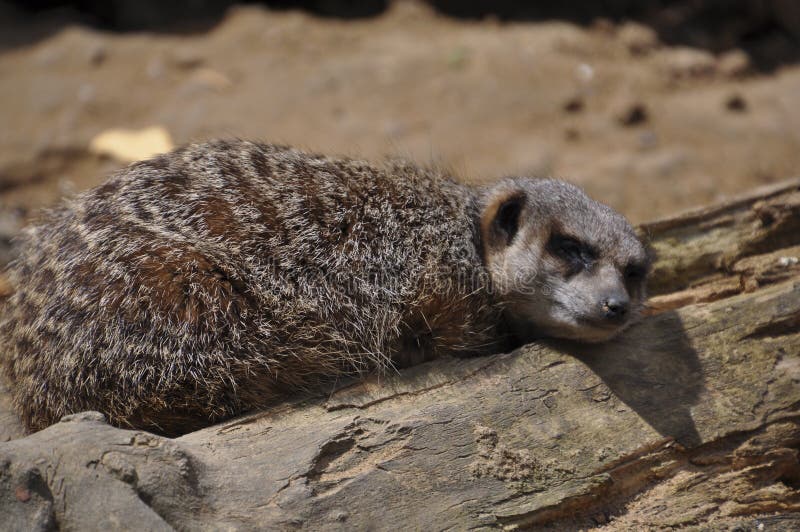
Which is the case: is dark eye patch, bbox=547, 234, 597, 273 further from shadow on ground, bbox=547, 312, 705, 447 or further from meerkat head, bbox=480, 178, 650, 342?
shadow on ground, bbox=547, 312, 705, 447

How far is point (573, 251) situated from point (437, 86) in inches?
224

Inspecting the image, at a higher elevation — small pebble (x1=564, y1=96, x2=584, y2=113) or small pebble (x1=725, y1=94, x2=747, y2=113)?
small pebble (x1=725, y1=94, x2=747, y2=113)

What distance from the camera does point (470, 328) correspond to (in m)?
4.28

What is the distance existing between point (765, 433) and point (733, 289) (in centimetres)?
115

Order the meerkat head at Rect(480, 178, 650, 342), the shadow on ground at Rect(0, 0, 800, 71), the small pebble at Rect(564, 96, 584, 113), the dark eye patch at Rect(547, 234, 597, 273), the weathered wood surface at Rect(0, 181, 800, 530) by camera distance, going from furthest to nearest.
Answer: the shadow on ground at Rect(0, 0, 800, 71)
the small pebble at Rect(564, 96, 584, 113)
the dark eye patch at Rect(547, 234, 597, 273)
the meerkat head at Rect(480, 178, 650, 342)
the weathered wood surface at Rect(0, 181, 800, 530)

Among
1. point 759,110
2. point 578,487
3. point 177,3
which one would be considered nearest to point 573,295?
point 578,487

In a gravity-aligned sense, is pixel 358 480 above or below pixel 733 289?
below

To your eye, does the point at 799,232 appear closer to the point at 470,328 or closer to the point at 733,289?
the point at 733,289

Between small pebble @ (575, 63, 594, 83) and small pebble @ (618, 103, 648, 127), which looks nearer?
small pebble @ (618, 103, 648, 127)

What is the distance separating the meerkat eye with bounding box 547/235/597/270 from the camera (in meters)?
4.23

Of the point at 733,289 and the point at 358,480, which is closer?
the point at 358,480

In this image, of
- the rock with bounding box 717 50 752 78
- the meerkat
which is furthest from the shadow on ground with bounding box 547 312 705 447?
the rock with bounding box 717 50 752 78

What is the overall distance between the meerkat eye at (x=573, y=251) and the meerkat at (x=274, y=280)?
11mm

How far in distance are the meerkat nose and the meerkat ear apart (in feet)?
2.50
